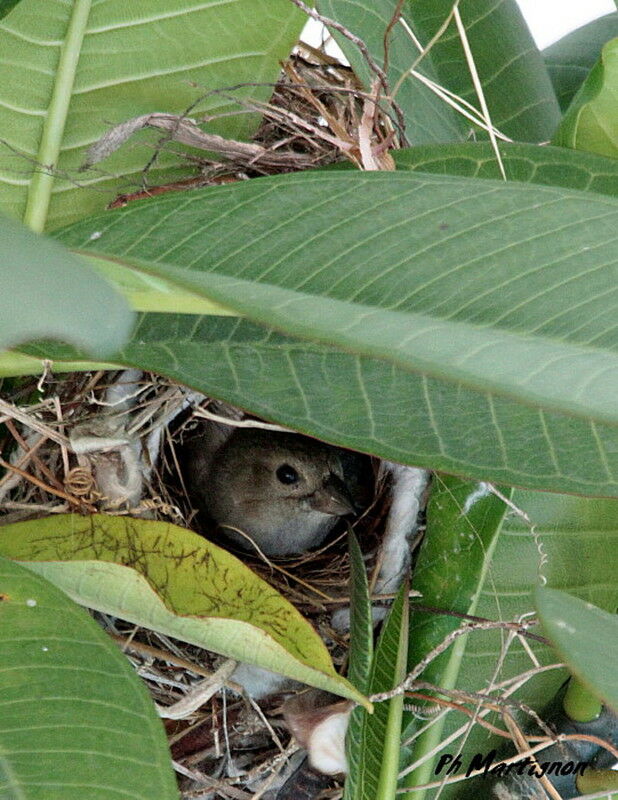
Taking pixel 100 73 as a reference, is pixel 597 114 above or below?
below

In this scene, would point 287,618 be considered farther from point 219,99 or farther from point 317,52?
point 317,52

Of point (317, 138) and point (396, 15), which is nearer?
point (396, 15)

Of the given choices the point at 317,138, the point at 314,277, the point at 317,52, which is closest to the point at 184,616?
the point at 314,277

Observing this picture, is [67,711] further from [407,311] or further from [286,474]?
[286,474]

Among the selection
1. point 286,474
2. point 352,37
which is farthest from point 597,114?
point 286,474

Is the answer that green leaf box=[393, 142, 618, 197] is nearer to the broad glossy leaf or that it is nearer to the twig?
the twig

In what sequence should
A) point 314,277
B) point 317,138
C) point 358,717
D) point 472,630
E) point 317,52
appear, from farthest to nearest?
point 317,52, point 317,138, point 472,630, point 358,717, point 314,277

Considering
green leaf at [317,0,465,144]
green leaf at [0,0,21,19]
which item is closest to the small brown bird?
green leaf at [317,0,465,144]
